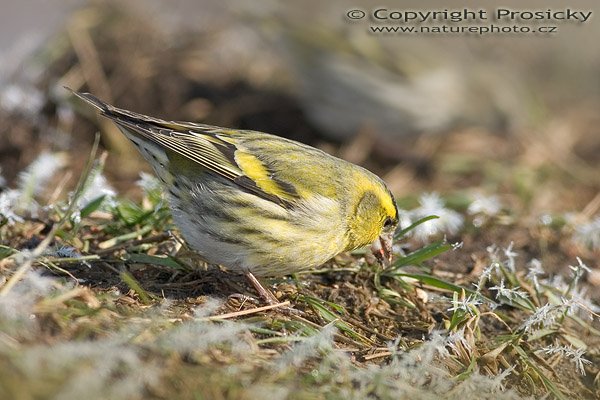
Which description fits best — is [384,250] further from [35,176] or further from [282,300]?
[35,176]

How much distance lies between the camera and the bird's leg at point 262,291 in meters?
4.25

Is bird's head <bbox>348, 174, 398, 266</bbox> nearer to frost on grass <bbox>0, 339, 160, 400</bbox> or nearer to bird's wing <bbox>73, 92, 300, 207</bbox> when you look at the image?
bird's wing <bbox>73, 92, 300, 207</bbox>

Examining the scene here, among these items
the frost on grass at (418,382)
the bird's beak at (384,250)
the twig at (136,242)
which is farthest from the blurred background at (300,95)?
the frost on grass at (418,382)

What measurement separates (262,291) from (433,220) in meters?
1.68

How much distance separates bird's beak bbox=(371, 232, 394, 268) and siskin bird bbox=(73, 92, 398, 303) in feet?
0.19

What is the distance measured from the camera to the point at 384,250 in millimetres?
4703

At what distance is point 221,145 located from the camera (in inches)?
177

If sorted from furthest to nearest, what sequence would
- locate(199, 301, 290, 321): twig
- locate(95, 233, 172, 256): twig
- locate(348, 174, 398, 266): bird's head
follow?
locate(95, 233, 172, 256): twig < locate(348, 174, 398, 266): bird's head < locate(199, 301, 290, 321): twig

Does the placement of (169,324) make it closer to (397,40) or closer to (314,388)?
(314,388)

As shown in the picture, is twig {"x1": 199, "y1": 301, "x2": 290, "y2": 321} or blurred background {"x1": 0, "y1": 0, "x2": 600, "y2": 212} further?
blurred background {"x1": 0, "y1": 0, "x2": 600, "y2": 212}

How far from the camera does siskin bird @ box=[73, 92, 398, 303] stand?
4238mm

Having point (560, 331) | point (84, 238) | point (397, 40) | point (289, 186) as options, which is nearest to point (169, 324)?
point (289, 186)

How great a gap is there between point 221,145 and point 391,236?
3.46ft

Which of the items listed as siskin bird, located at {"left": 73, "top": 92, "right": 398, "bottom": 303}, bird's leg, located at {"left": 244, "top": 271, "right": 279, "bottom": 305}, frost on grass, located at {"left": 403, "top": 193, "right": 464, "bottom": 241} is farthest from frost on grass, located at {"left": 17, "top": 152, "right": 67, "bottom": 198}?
frost on grass, located at {"left": 403, "top": 193, "right": 464, "bottom": 241}
